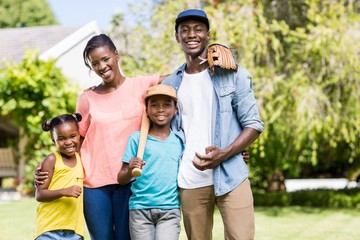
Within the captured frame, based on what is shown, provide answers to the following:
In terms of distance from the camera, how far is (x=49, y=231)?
11.9 feet

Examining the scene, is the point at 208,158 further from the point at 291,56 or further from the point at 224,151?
the point at 291,56

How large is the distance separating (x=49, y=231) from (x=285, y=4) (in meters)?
9.00

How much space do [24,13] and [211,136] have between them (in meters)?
31.2

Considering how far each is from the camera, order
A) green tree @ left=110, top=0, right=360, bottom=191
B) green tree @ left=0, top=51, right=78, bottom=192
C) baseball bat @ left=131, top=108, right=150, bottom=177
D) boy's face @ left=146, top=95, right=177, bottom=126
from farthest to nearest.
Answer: green tree @ left=0, top=51, right=78, bottom=192, green tree @ left=110, top=0, right=360, bottom=191, boy's face @ left=146, top=95, right=177, bottom=126, baseball bat @ left=131, top=108, right=150, bottom=177

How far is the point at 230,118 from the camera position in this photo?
338 cm

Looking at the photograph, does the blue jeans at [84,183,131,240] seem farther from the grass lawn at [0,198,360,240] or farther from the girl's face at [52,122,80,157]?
the grass lawn at [0,198,360,240]

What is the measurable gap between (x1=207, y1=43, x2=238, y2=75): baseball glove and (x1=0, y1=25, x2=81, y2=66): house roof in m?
13.2

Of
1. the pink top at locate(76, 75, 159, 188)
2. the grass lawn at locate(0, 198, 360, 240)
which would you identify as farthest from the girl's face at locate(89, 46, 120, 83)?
the grass lawn at locate(0, 198, 360, 240)

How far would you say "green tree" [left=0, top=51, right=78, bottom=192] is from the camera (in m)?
13.3

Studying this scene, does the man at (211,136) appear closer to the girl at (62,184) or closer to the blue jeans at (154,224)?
the blue jeans at (154,224)

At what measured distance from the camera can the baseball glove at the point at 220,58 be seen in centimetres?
332

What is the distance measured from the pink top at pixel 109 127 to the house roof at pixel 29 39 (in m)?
12.9

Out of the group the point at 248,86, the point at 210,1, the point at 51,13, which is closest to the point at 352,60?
the point at 210,1

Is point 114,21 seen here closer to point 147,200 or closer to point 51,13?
point 147,200
